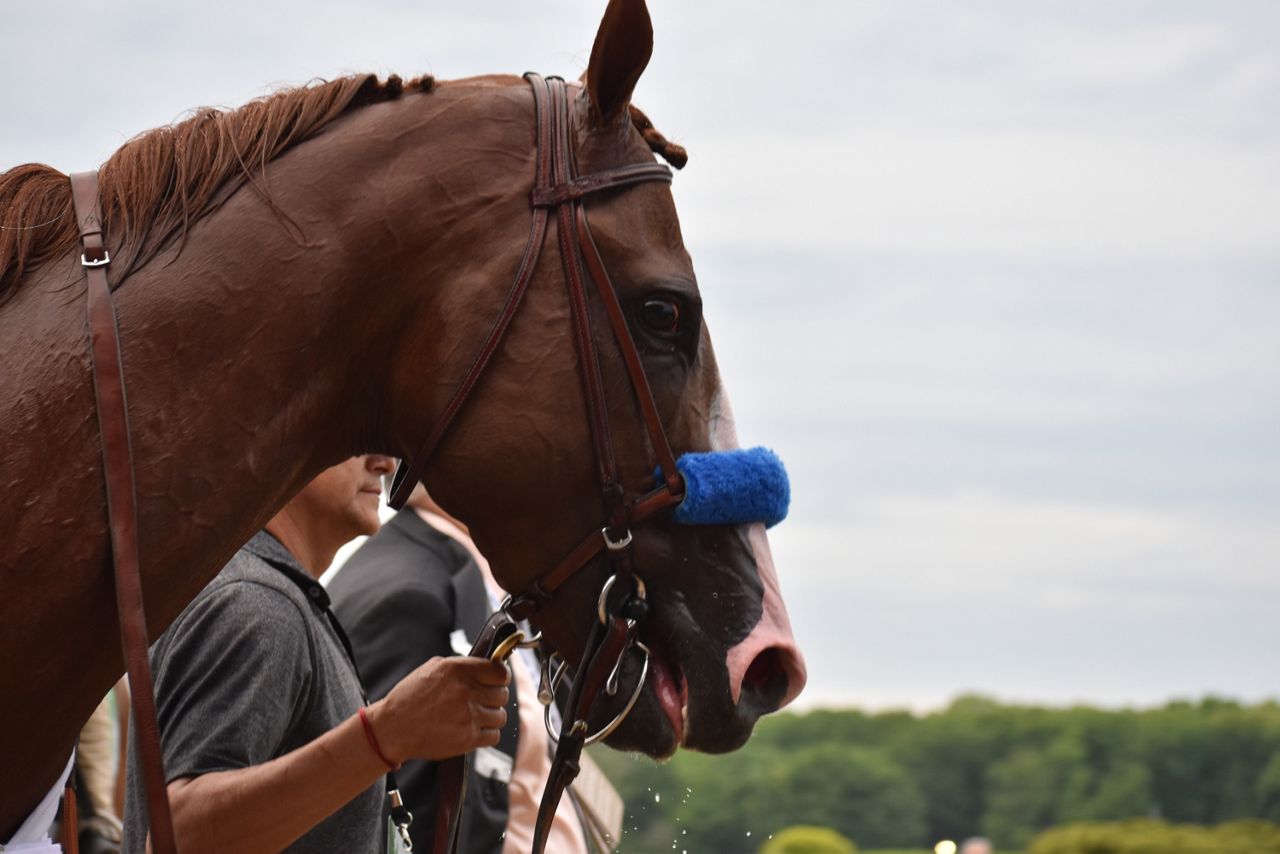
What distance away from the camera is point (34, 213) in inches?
84.0

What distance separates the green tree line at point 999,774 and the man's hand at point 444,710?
1095cm

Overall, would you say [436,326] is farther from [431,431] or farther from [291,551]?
[291,551]

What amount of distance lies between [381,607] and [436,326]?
2099 millimetres

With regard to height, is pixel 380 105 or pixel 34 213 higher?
pixel 380 105

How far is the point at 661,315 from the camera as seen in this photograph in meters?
2.31

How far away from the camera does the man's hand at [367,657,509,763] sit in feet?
8.09

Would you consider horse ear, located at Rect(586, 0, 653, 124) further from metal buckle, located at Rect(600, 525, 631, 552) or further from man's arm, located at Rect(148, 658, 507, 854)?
man's arm, located at Rect(148, 658, 507, 854)

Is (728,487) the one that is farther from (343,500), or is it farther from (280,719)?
(343,500)

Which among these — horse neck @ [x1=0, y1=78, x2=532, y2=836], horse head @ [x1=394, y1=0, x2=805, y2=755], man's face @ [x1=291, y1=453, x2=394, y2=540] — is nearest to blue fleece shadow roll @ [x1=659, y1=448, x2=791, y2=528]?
horse head @ [x1=394, y1=0, x2=805, y2=755]

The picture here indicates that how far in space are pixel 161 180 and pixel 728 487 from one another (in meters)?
0.88

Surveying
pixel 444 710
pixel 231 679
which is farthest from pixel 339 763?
pixel 231 679

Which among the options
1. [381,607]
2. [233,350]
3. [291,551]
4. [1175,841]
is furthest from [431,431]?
[1175,841]

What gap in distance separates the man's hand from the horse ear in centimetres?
86

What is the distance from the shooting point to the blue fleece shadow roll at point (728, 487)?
2.27 meters
